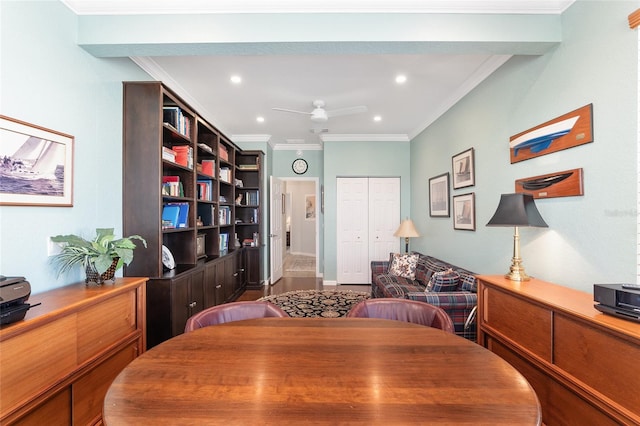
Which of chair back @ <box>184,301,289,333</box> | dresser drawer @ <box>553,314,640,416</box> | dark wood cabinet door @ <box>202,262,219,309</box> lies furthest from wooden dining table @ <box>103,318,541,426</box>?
dark wood cabinet door @ <box>202,262,219,309</box>

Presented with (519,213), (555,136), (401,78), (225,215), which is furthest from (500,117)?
(225,215)

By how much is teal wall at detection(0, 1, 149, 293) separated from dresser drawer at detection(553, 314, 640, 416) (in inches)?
115

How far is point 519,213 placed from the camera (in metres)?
1.82

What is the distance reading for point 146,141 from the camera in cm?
231

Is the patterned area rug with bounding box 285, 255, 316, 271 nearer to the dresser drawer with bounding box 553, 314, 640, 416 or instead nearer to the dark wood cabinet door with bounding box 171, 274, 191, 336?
the dark wood cabinet door with bounding box 171, 274, 191, 336

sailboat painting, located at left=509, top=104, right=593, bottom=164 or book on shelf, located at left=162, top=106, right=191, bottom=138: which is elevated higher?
book on shelf, located at left=162, top=106, right=191, bottom=138

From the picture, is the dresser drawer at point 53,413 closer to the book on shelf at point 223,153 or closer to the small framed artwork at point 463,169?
the book on shelf at point 223,153

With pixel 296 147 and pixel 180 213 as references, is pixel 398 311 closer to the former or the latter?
pixel 180 213

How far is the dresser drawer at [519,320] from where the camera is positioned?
146 centimetres

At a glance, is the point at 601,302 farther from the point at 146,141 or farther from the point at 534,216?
the point at 146,141

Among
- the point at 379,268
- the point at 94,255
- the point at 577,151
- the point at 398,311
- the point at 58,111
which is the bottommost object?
the point at 379,268

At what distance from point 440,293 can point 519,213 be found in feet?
2.92

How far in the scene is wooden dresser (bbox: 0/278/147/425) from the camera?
3.73 feet

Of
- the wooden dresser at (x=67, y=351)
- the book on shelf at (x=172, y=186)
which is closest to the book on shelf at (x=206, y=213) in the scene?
the book on shelf at (x=172, y=186)
